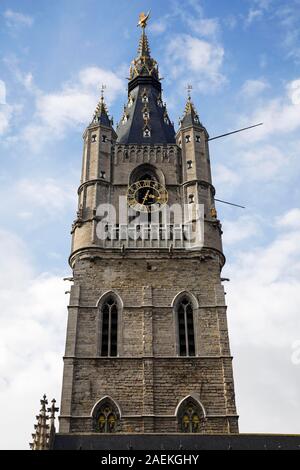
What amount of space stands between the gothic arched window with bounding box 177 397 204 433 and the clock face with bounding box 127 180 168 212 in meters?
10.1

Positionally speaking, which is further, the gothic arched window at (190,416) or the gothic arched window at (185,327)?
the gothic arched window at (185,327)

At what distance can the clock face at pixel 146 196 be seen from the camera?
30.2 metres

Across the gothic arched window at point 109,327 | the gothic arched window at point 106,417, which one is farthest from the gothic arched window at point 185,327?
the gothic arched window at point 106,417

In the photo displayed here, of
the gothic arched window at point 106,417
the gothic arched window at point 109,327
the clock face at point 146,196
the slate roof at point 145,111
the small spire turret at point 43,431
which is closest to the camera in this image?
the small spire turret at point 43,431

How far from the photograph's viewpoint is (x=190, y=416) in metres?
23.9

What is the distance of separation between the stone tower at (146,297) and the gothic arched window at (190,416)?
41 mm

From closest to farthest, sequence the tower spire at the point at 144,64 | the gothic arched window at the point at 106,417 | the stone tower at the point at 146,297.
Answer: the gothic arched window at the point at 106,417 → the stone tower at the point at 146,297 → the tower spire at the point at 144,64

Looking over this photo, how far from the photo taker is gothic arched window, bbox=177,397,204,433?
2353 centimetres

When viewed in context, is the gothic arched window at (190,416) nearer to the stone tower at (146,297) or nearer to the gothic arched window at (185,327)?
the stone tower at (146,297)

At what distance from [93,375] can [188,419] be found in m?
4.19

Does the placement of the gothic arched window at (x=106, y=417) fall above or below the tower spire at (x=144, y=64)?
below

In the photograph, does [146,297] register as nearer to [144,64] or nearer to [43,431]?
[43,431]
